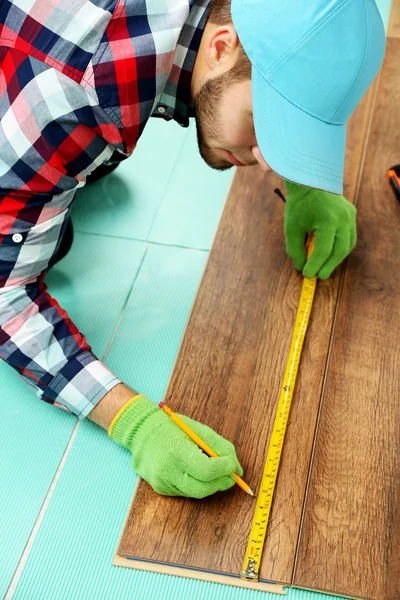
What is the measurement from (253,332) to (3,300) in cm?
75

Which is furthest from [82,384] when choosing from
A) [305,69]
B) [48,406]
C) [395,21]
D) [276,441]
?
[395,21]

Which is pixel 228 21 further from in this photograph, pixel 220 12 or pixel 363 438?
pixel 363 438

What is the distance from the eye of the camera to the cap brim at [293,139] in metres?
1.47

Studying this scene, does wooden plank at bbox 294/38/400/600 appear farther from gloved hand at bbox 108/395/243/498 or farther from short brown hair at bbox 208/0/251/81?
short brown hair at bbox 208/0/251/81

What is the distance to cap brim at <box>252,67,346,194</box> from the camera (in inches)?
57.8

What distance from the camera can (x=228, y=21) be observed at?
1566mm

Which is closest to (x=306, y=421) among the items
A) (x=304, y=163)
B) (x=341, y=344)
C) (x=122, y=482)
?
(x=341, y=344)

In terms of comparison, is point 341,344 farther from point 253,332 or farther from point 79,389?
point 79,389

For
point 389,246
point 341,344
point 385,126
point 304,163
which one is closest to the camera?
point 304,163

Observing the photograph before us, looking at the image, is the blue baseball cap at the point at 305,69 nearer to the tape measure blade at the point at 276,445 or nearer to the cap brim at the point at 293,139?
the cap brim at the point at 293,139

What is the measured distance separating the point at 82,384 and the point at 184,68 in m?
0.91

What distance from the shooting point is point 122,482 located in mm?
1844

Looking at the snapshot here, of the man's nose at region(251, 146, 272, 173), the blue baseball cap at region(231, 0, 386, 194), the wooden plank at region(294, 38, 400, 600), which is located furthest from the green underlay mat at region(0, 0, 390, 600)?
the blue baseball cap at region(231, 0, 386, 194)

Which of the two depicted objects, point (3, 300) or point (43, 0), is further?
point (3, 300)
